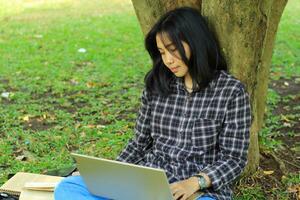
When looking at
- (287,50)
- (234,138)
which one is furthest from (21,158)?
(287,50)

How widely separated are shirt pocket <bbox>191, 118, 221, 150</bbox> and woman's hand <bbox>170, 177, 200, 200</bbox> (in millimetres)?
228

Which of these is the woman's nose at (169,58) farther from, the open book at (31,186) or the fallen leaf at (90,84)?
the fallen leaf at (90,84)

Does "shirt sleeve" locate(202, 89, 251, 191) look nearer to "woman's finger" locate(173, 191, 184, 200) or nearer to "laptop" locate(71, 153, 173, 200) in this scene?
"woman's finger" locate(173, 191, 184, 200)

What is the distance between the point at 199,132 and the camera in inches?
107

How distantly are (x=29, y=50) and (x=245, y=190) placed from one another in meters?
5.57

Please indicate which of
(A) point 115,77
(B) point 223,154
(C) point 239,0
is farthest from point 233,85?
(A) point 115,77

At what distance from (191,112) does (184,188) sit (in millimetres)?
439

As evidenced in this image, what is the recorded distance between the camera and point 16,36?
9.43 m

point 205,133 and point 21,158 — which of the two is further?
point 21,158

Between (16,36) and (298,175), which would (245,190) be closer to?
(298,175)

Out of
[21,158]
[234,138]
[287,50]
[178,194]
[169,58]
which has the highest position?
[169,58]

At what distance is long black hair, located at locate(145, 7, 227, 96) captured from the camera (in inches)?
104

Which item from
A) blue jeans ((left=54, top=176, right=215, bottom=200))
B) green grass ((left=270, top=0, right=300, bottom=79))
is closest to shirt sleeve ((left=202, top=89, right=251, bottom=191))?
blue jeans ((left=54, top=176, right=215, bottom=200))

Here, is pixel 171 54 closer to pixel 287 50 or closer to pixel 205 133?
pixel 205 133
